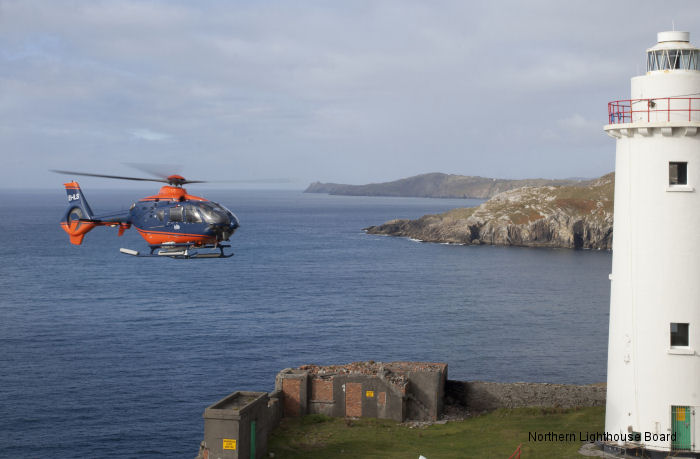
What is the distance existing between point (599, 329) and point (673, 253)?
191 feet

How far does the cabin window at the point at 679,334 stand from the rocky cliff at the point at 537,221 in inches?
5478

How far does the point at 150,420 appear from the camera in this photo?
157ft

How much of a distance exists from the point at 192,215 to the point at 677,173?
23.6 metres

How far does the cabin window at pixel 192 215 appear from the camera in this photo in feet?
122

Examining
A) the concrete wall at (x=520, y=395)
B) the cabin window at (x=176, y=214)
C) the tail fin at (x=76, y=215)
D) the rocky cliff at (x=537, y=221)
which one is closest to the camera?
the concrete wall at (x=520, y=395)

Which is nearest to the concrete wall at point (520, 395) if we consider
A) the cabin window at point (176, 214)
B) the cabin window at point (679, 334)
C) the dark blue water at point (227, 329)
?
the cabin window at point (679, 334)

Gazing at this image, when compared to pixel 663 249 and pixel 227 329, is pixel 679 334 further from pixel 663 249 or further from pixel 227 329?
pixel 227 329

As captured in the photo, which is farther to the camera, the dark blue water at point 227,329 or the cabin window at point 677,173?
the dark blue water at point 227,329

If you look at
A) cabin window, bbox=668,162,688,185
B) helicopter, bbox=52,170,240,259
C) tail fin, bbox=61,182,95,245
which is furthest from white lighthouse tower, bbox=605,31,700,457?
tail fin, bbox=61,182,95,245

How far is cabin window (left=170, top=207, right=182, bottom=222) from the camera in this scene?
124 ft

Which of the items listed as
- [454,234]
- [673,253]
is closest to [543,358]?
[673,253]

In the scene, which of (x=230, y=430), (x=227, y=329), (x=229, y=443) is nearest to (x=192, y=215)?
(x=230, y=430)

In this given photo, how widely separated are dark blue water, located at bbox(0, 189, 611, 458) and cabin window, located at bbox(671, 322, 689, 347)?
29.5 metres

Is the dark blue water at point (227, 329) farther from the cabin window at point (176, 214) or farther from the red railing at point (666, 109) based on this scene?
the red railing at point (666, 109)
